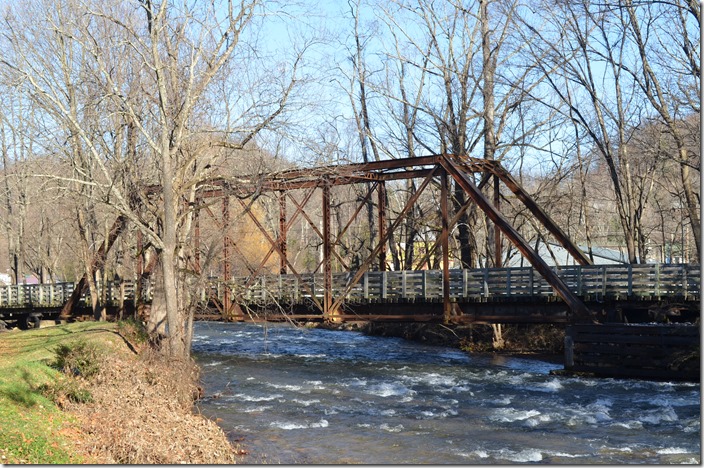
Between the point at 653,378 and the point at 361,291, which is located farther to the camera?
the point at 361,291

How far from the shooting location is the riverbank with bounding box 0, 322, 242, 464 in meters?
11.3

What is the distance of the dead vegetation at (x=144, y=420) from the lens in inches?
456

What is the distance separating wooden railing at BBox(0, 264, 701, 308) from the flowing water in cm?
224

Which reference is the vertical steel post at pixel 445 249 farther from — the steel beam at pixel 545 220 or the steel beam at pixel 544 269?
the steel beam at pixel 545 220

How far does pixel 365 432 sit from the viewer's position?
1497 centimetres

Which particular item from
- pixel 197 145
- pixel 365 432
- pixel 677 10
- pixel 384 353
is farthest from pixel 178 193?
pixel 677 10

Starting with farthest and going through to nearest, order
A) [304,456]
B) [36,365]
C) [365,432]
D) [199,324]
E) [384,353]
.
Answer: [199,324] < [384,353] < [36,365] < [365,432] < [304,456]

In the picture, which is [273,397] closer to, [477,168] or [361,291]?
[361,291]

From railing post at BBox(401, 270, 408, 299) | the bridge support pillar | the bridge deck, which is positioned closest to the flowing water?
the bridge support pillar

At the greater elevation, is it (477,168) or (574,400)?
(477,168)

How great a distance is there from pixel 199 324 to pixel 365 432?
28137 mm

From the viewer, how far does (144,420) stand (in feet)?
42.4

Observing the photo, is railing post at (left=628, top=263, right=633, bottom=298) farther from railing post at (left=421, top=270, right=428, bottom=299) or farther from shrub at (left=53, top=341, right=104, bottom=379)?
shrub at (left=53, top=341, right=104, bottom=379)

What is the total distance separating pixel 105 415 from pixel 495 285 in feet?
47.0
